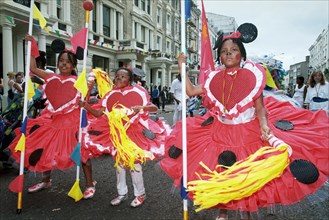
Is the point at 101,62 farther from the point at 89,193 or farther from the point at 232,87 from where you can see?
the point at 232,87

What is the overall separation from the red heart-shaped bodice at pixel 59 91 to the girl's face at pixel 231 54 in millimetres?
2023

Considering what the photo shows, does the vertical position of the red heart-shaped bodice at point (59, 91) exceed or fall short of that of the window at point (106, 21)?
it falls short

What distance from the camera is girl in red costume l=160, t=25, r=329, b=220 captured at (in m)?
2.24

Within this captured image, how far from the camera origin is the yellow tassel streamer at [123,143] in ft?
10.7

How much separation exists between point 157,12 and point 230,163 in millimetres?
31798

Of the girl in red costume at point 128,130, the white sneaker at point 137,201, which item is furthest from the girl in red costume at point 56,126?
the white sneaker at point 137,201

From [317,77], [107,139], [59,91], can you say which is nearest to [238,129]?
[107,139]

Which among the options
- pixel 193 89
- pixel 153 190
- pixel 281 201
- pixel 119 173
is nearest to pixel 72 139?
pixel 119 173

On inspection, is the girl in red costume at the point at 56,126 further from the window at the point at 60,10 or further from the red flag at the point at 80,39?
the window at the point at 60,10

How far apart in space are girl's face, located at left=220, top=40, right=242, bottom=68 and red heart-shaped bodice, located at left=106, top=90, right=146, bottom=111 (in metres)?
1.46

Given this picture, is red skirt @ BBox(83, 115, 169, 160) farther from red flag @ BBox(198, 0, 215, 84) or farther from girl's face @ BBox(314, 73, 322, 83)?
girl's face @ BBox(314, 73, 322, 83)

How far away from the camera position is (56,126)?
3713 millimetres

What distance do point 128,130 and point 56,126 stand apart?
0.90 meters

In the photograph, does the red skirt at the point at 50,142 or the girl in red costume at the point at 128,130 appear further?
the girl in red costume at the point at 128,130
